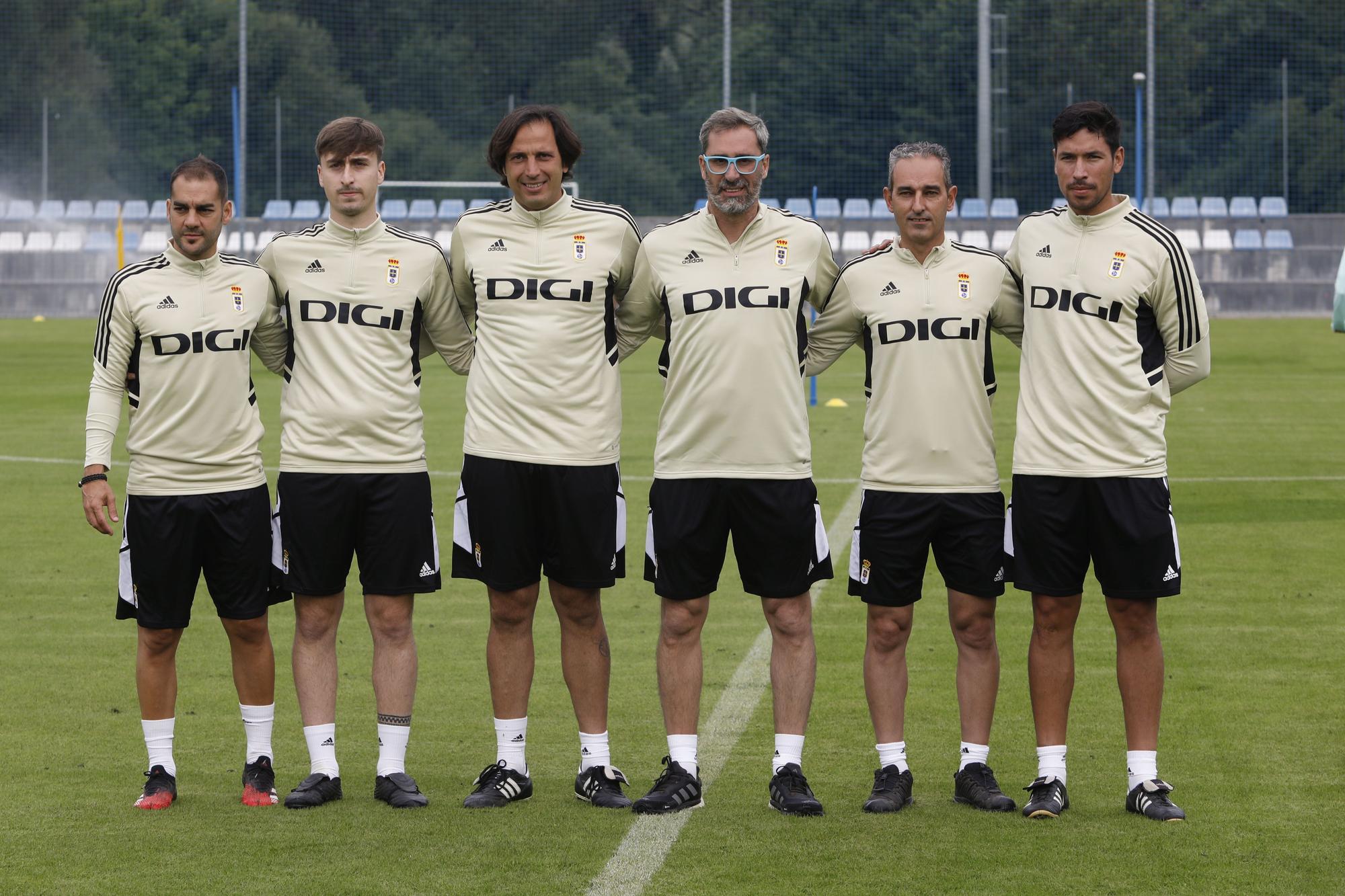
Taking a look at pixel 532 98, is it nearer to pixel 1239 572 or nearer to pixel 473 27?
pixel 473 27

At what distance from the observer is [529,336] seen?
4891 millimetres

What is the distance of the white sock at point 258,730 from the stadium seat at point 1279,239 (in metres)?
33.9

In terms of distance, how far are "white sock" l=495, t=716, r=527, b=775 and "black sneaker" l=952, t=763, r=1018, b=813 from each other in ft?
4.04

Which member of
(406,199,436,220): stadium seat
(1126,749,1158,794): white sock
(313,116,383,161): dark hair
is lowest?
(1126,749,1158,794): white sock

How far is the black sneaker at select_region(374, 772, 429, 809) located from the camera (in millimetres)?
4863

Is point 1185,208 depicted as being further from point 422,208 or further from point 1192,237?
point 422,208

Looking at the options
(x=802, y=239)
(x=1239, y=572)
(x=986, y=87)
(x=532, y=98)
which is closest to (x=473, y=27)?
(x=532, y=98)

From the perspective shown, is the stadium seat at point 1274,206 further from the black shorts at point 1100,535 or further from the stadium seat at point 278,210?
the black shorts at point 1100,535

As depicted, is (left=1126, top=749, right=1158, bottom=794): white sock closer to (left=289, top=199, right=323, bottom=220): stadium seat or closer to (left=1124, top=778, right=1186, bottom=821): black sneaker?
(left=1124, top=778, right=1186, bottom=821): black sneaker

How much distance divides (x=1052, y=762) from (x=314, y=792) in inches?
80.8

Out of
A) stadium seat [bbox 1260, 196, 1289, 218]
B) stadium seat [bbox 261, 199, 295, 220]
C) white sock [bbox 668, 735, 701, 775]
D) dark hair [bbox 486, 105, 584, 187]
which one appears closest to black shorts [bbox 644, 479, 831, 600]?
white sock [bbox 668, 735, 701, 775]

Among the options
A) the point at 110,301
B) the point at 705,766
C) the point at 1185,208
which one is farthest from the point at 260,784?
the point at 1185,208

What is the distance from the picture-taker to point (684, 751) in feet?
16.1

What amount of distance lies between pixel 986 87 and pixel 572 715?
26.7 meters
